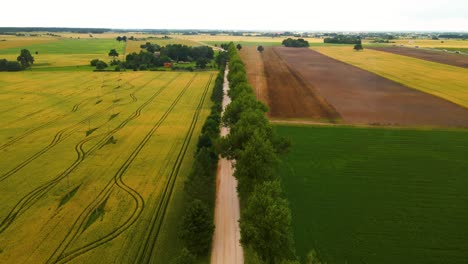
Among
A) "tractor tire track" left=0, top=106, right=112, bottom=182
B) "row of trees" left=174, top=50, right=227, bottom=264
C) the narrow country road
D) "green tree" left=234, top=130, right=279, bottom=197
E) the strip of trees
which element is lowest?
the narrow country road

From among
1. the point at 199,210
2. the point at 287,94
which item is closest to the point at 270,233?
the point at 199,210

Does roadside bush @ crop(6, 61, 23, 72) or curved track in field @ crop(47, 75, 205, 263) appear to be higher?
roadside bush @ crop(6, 61, 23, 72)

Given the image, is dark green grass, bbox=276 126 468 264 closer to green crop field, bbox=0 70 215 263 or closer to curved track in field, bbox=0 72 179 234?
green crop field, bbox=0 70 215 263

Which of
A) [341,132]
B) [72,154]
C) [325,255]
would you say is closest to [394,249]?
[325,255]

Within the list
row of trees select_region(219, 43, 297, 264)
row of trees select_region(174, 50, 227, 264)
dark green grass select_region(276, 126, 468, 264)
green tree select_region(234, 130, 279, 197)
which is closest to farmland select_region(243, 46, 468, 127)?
dark green grass select_region(276, 126, 468, 264)

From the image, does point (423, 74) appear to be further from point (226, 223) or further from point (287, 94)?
point (226, 223)

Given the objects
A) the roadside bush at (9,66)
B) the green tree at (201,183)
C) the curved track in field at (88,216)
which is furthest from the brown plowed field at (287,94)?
the roadside bush at (9,66)
